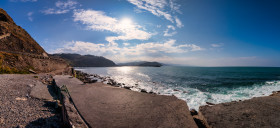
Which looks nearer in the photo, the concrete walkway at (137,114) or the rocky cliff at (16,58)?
the concrete walkway at (137,114)

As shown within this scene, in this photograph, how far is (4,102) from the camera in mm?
5418

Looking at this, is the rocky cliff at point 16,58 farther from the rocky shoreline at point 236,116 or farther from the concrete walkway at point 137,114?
the rocky shoreline at point 236,116

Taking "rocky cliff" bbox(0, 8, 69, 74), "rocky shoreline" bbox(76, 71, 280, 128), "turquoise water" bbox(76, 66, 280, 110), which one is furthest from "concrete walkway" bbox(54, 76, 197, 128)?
"rocky cliff" bbox(0, 8, 69, 74)

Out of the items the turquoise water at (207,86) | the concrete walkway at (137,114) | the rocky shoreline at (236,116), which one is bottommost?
the turquoise water at (207,86)

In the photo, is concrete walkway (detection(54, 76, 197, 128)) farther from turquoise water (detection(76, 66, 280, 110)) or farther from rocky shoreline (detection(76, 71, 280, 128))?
turquoise water (detection(76, 66, 280, 110))

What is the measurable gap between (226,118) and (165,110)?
92.2 inches

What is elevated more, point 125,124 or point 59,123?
point 125,124

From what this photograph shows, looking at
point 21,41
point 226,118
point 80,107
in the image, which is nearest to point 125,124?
point 80,107

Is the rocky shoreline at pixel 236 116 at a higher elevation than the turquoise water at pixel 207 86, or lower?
higher

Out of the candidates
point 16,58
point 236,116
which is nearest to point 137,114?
point 236,116

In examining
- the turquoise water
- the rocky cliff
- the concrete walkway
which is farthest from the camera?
the rocky cliff

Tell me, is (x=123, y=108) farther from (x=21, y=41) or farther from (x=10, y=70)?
(x=21, y=41)

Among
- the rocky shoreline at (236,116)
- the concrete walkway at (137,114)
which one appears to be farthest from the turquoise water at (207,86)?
the concrete walkway at (137,114)

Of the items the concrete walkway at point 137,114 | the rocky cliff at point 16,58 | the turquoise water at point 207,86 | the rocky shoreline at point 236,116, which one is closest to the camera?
the concrete walkway at point 137,114
